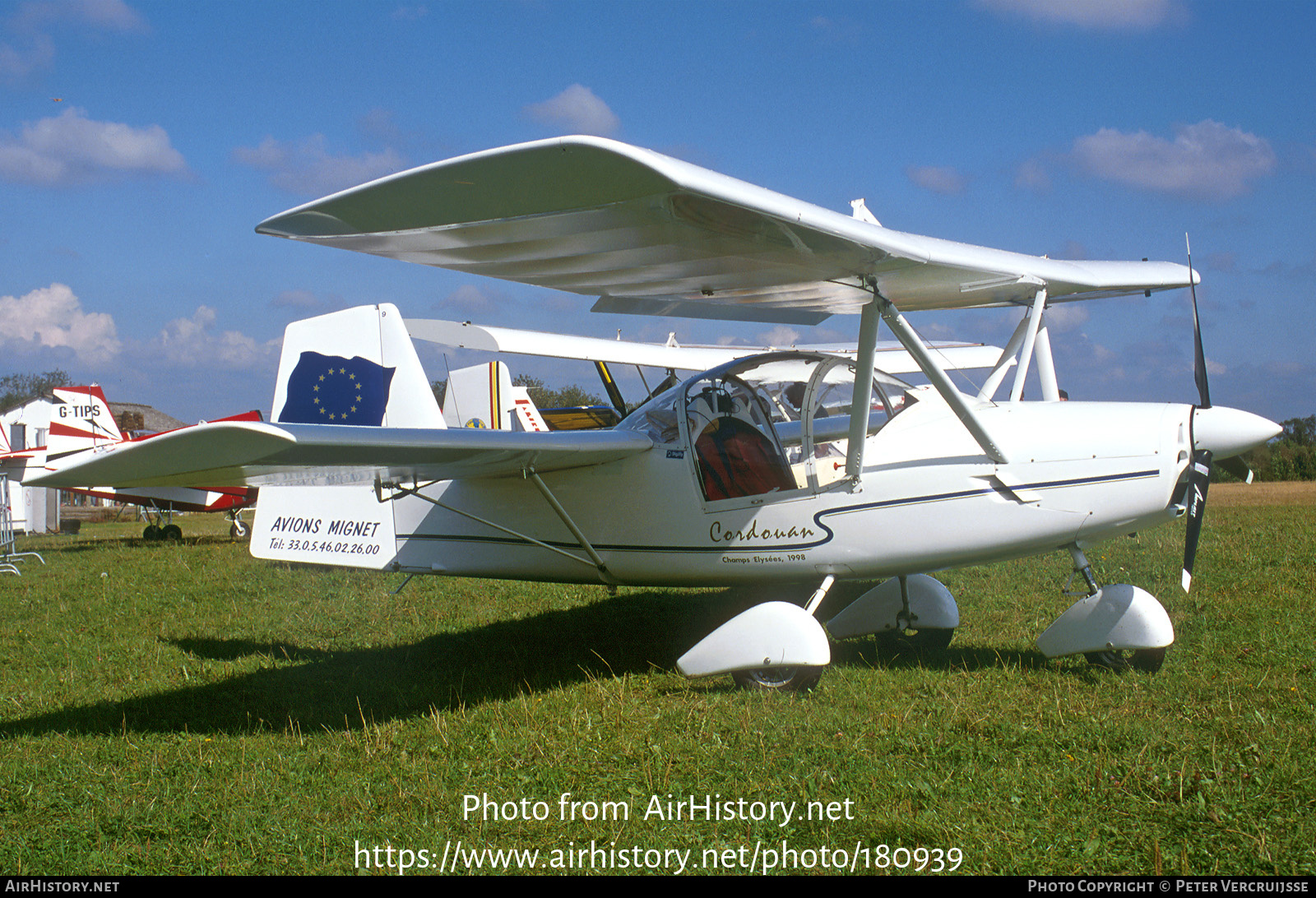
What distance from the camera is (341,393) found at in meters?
7.10

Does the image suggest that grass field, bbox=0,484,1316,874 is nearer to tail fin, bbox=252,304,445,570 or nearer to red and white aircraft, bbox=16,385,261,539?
tail fin, bbox=252,304,445,570

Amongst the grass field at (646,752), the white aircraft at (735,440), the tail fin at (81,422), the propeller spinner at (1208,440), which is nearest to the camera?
the grass field at (646,752)

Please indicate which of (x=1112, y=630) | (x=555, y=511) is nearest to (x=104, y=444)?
(x=555, y=511)

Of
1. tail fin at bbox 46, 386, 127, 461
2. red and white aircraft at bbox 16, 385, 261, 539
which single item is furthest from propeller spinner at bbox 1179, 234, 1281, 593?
tail fin at bbox 46, 386, 127, 461

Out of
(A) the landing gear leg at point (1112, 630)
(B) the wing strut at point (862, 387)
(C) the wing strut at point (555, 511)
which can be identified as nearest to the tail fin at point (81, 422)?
(C) the wing strut at point (555, 511)

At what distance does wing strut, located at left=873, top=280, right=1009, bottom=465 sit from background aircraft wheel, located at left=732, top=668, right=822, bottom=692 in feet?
5.55

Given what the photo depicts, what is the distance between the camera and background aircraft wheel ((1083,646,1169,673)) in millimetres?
5133

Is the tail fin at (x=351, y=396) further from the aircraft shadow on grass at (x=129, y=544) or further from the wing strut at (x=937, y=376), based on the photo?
the aircraft shadow on grass at (x=129, y=544)

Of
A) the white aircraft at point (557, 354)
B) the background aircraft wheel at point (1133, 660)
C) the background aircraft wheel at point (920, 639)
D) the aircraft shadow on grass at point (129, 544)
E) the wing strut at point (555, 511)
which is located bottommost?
the aircraft shadow on grass at point (129, 544)

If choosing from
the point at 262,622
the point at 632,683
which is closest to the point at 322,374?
the point at 262,622

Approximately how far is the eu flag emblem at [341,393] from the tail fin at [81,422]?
15818 millimetres

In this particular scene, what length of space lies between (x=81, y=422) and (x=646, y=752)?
22079mm

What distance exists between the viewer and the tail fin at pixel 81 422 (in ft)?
65.4

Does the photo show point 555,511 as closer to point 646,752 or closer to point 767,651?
point 767,651
